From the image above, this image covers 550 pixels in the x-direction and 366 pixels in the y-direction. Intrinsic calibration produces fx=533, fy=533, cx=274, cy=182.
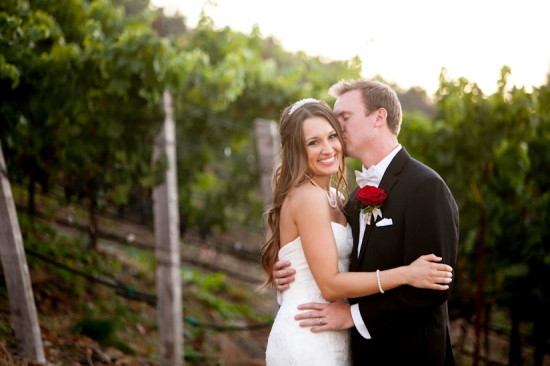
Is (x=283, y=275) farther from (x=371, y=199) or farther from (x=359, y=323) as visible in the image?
(x=371, y=199)

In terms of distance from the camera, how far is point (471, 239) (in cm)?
586

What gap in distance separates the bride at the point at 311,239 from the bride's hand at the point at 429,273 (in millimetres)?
78

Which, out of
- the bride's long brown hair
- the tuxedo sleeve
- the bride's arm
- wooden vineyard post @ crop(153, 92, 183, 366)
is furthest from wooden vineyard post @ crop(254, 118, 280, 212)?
the tuxedo sleeve

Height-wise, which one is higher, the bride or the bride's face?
the bride's face

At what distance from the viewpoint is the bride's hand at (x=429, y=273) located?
2537 mm

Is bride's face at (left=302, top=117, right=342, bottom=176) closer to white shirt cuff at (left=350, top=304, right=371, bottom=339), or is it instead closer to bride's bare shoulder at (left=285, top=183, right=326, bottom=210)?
bride's bare shoulder at (left=285, top=183, right=326, bottom=210)

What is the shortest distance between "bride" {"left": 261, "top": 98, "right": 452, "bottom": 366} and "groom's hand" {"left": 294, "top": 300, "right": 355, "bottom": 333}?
53 millimetres

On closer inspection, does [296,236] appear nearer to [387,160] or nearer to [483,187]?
[387,160]

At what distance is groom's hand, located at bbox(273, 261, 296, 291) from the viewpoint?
9.83 feet

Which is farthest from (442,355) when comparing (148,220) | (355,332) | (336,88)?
(148,220)

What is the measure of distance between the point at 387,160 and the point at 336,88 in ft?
1.78

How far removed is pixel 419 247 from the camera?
8.61ft

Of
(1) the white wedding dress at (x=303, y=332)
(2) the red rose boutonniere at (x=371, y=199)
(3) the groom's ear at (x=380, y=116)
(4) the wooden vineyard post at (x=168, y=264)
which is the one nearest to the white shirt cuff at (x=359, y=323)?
Result: (1) the white wedding dress at (x=303, y=332)

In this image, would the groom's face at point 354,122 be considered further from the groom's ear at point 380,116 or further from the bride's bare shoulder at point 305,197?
the bride's bare shoulder at point 305,197
